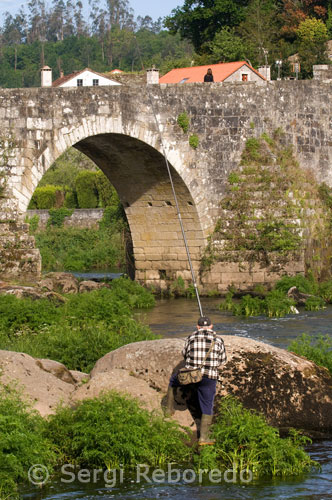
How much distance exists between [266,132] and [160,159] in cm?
222

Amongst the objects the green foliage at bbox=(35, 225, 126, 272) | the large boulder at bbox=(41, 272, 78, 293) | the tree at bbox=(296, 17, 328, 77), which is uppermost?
the tree at bbox=(296, 17, 328, 77)

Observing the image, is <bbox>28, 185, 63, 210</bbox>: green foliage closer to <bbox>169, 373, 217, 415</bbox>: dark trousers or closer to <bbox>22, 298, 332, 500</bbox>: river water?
<bbox>169, 373, 217, 415</bbox>: dark trousers

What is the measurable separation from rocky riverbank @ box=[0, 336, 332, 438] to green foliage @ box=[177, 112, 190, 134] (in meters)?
10.8

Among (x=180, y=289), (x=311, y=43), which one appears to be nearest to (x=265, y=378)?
(x=180, y=289)

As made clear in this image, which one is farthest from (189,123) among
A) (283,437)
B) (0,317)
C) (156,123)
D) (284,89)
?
(283,437)

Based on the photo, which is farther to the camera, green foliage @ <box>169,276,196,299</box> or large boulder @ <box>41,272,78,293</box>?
green foliage @ <box>169,276,196,299</box>

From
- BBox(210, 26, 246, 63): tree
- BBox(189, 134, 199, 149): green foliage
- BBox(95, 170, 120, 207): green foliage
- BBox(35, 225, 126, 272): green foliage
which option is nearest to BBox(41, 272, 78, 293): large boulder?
BBox(189, 134, 199, 149): green foliage

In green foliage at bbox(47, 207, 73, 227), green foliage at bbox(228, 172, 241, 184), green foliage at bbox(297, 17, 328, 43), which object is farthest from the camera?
green foliage at bbox(47, 207, 73, 227)

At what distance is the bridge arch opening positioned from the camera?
62.2ft

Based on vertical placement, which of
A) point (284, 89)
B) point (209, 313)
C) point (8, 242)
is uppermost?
point (284, 89)

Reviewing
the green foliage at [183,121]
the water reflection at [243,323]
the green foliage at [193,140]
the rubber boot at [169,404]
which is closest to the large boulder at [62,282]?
the water reflection at [243,323]

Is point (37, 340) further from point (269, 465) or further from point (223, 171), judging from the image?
point (223, 171)

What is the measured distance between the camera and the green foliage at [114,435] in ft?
23.8

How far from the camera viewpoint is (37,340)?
10.7 metres
